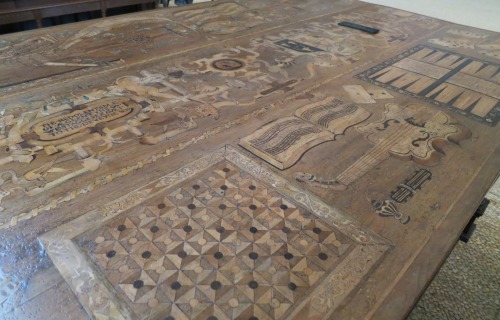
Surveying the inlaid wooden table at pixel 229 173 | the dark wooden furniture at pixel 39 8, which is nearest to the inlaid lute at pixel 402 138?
the inlaid wooden table at pixel 229 173

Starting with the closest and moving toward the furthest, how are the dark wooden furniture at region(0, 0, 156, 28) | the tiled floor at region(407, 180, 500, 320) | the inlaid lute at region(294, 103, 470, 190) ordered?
the inlaid lute at region(294, 103, 470, 190) → the tiled floor at region(407, 180, 500, 320) → the dark wooden furniture at region(0, 0, 156, 28)

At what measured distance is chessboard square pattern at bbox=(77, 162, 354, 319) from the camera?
0.86 m

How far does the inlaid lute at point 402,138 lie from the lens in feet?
4.27

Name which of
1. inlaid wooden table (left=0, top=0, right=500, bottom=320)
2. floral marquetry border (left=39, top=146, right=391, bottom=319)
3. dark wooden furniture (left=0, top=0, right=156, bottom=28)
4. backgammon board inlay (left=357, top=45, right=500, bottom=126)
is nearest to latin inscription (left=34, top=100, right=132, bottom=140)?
inlaid wooden table (left=0, top=0, right=500, bottom=320)

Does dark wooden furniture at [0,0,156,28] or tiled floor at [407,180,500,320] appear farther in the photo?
dark wooden furniture at [0,0,156,28]

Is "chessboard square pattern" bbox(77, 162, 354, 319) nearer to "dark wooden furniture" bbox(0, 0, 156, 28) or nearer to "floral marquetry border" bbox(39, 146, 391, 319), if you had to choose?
"floral marquetry border" bbox(39, 146, 391, 319)

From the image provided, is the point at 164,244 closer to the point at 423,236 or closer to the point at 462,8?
the point at 423,236

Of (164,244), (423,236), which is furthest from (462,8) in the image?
(164,244)

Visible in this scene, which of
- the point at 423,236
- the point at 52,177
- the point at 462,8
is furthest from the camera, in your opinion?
the point at 462,8

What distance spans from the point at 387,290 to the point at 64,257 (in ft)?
2.70

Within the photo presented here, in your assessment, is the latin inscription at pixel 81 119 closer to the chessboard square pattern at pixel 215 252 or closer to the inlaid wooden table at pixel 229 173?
the inlaid wooden table at pixel 229 173

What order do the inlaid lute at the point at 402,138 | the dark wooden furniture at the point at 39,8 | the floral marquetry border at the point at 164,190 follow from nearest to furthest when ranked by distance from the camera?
the floral marquetry border at the point at 164,190
the inlaid lute at the point at 402,138
the dark wooden furniture at the point at 39,8

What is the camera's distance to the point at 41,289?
2.82 feet

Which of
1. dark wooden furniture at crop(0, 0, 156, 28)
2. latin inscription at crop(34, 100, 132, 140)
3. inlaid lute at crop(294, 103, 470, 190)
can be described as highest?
inlaid lute at crop(294, 103, 470, 190)
